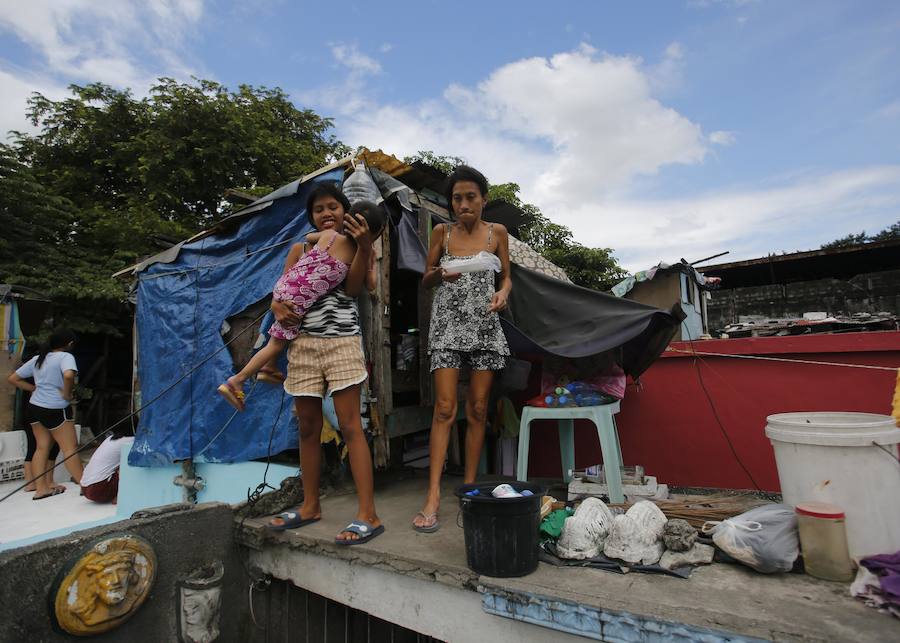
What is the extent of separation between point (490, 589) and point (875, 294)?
14.8 metres

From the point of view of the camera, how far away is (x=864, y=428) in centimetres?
202

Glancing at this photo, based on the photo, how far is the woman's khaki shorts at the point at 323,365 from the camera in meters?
2.61

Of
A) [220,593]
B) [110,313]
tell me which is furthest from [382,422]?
[110,313]

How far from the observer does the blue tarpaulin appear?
416 centimetres

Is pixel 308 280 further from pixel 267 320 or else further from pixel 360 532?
pixel 267 320

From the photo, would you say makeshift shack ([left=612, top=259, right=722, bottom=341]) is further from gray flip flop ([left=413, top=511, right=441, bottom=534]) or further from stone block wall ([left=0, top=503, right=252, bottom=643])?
stone block wall ([left=0, top=503, right=252, bottom=643])

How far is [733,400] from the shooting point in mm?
4156

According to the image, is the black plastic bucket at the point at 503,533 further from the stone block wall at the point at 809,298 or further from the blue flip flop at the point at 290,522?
the stone block wall at the point at 809,298

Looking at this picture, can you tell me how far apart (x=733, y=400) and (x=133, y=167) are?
1331 cm

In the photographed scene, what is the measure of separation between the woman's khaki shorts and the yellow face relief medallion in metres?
1.11

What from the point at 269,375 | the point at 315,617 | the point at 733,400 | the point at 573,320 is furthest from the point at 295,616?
the point at 733,400

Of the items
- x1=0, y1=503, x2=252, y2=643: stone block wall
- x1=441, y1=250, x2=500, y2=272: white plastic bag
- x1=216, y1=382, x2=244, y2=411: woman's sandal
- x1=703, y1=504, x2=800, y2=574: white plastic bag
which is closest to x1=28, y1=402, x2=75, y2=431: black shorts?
x1=0, y1=503, x2=252, y2=643: stone block wall

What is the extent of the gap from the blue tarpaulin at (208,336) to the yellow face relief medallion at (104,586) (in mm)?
1484

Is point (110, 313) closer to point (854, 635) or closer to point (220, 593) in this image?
point (220, 593)
